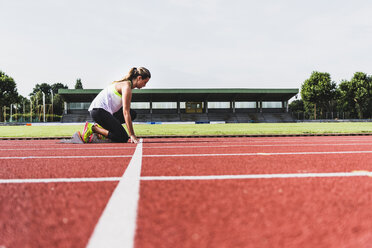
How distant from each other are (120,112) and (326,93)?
61.9 metres

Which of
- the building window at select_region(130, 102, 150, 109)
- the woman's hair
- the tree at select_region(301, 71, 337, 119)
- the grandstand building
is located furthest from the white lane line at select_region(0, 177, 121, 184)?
the tree at select_region(301, 71, 337, 119)

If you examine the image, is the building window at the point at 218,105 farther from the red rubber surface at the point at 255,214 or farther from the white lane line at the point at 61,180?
the red rubber surface at the point at 255,214

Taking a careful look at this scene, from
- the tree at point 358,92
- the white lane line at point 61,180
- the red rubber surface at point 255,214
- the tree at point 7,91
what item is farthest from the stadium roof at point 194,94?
the red rubber surface at point 255,214

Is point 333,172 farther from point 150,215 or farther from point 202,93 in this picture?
point 202,93

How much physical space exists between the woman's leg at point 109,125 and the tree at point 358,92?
222 ft

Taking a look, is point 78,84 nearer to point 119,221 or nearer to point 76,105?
point 76,105

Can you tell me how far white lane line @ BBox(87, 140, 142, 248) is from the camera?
3.74ft

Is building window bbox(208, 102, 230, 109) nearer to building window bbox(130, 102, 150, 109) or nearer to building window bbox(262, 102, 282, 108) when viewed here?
building window bbox(262, 102, 282, 108)

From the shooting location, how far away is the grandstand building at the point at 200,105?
162ft

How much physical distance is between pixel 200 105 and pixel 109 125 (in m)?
48.8

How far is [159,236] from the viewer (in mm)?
1202

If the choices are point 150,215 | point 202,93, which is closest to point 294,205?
point 150,215

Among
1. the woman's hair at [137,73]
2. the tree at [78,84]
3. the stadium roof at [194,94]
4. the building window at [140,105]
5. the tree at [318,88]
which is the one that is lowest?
the woman's hair at [137,73]

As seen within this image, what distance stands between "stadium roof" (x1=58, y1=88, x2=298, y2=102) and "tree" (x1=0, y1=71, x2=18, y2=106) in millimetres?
16222
